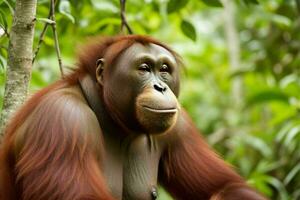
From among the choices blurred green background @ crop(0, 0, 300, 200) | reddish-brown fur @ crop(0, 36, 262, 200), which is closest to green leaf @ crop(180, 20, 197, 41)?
blurred green background @ crop(0, 0, 300, 200)

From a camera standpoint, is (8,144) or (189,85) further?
(189,85)

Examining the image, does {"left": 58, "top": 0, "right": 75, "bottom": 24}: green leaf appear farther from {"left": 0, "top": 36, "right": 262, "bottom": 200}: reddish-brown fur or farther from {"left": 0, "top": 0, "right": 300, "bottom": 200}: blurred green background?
{"left": 0, "top": 36, "right": 262, "bottom": 200}: reddish-brown fur

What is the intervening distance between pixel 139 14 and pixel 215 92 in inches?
144

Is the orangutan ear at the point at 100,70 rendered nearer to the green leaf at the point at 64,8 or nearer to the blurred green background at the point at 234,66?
the blurred green background at the point at 234,66

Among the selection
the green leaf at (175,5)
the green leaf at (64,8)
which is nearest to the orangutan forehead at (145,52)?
the green leaf at (64,8)

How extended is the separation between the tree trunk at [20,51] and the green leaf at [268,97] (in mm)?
3314

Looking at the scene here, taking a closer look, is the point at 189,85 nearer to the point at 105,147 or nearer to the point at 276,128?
the point at 276,128

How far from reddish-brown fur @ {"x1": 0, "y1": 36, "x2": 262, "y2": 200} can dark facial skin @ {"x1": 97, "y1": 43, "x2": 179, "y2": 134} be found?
0.08 m

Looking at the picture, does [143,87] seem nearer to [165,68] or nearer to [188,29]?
[165,68]

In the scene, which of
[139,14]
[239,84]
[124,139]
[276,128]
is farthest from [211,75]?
[124,139]

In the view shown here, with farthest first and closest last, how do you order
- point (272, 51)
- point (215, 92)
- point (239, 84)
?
point (215, 92) → point (239, 84) → point (272, 51)

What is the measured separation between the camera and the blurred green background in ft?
17.3

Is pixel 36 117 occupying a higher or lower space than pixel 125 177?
higher

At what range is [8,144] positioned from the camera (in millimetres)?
3879
